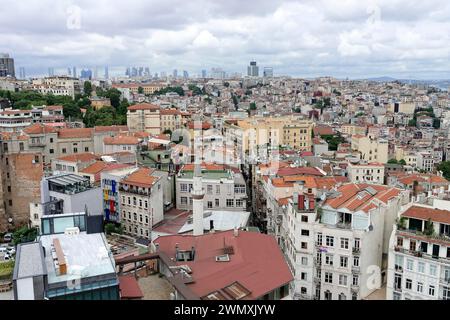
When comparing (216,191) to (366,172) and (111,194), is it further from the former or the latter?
(366,172)

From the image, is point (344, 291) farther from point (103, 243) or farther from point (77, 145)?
point (77, 145)

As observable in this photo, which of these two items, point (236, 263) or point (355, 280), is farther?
point (355, 280)

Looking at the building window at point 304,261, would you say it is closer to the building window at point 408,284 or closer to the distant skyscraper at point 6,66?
the building window at point 408,284

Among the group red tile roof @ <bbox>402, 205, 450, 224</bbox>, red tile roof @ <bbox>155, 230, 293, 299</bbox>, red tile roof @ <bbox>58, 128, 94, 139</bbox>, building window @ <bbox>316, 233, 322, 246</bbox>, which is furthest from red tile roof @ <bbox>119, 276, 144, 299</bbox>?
red tile roof @ <bbox>58, 128, 94, 139</bbox>

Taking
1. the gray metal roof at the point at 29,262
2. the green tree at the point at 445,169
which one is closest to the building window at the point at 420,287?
the gray metal roof at the point at 29,262

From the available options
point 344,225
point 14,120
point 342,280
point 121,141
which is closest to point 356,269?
point 342,280
